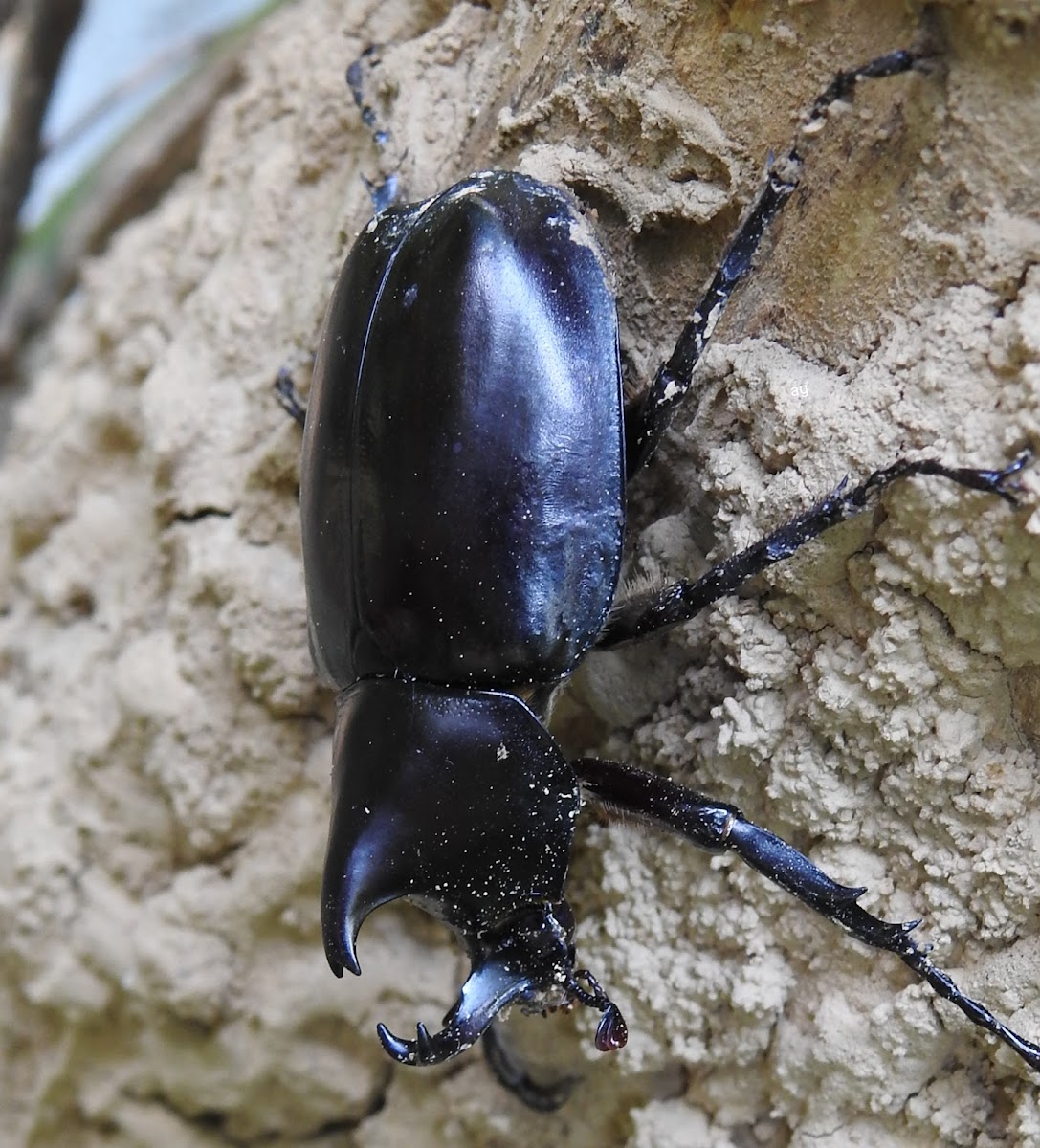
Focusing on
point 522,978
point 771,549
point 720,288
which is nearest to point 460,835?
point 522,978

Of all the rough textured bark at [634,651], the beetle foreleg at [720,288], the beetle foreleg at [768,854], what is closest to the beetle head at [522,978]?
the rough textured bark at [634,651]

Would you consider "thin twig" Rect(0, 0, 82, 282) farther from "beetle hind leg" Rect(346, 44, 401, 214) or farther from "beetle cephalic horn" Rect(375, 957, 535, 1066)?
"beetle cephalic horn" Rect(375, 957, 535, 1066)

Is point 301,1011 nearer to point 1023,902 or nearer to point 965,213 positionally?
point 1023,902

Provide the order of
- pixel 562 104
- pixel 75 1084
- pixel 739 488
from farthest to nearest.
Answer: pixel 75 1084 → pixel 562 104 → pixel 739 488

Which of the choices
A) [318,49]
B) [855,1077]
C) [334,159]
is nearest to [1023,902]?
[855,1077]

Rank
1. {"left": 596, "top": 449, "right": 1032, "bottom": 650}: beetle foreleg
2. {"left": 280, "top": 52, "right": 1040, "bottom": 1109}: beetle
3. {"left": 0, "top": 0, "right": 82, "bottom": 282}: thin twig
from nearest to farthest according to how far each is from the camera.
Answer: {"left": 596, "top": 449, "right": 1032, "bottom": 650}: beetle foreleg
{"left": 280, "top": 52, "right": 1040, "bottom": 1109}: beetle
{"left": 0, "top": 0, "right": 82, "bottom": 282}: thin twig

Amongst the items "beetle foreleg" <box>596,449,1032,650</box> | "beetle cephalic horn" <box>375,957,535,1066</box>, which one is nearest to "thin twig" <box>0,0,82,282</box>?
"beetle foreleg" <box>596,449,1032,650</box>

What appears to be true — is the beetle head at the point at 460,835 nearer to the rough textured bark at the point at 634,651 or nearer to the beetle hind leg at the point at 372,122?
the rough textured bark at the point at 634,651

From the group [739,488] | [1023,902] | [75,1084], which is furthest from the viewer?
[75,1084]
